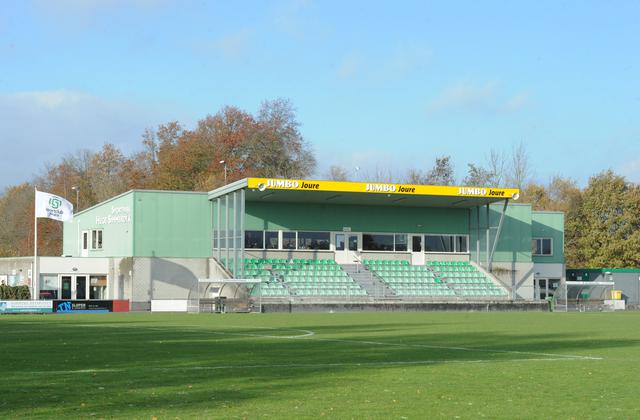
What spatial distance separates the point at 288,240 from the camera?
232 ft

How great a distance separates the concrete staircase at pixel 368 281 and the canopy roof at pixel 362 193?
16.1ft

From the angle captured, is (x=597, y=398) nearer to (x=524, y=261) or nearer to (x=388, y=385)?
(x=388, y=385)

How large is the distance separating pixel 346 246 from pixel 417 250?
597cm

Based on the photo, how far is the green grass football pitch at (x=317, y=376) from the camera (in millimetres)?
13281

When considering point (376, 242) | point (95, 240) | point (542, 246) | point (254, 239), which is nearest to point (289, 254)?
point (254, 239)

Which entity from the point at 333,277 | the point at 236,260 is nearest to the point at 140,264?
the point at 236,260

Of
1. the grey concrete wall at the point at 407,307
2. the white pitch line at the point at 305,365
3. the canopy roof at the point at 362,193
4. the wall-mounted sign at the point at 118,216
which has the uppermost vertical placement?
the canopy roof at the point at 362,193

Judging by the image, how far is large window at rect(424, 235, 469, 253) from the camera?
75250 millimetres

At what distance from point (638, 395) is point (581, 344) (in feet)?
41.8

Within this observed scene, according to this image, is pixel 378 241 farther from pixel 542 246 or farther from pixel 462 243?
pixel 542 246

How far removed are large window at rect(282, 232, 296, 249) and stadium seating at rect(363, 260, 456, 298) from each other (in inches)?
214

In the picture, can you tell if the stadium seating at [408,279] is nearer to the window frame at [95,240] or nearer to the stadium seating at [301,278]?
the stadium seating at [301,278]

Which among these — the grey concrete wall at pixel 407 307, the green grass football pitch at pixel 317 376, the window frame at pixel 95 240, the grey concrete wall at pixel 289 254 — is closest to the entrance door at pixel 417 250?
the grey concrete wall at pixel 289 254

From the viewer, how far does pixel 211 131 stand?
346 feet
